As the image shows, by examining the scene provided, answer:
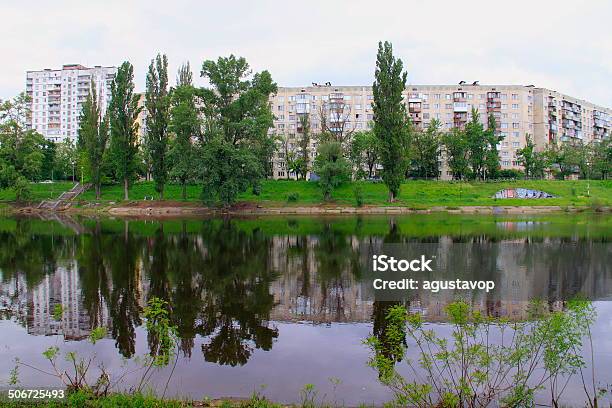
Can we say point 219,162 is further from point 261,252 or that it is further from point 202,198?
point 261,252

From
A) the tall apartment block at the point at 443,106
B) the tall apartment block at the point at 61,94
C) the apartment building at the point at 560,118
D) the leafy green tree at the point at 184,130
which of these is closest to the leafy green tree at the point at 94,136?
the leafy green tree at the point at 184,130

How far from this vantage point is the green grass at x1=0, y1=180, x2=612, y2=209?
69625 millimetres

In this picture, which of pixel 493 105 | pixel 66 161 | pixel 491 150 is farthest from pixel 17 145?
pixel 493 105

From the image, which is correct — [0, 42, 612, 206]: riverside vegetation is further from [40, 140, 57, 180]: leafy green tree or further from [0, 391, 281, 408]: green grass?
[0, 391, 281, 408]: green grass

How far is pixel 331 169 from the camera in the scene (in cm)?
6806

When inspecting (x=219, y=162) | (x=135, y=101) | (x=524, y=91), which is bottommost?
(x=219, y=162)

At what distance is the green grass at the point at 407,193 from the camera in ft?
228

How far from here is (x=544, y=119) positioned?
11381 cm

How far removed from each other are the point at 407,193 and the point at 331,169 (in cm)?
1481

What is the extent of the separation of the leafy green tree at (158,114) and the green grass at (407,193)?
569cm

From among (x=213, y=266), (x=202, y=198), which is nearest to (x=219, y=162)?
(x=202, y=198)

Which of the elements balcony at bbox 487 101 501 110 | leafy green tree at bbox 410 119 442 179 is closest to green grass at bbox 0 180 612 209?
leafy green tree at bbox 410 119 442 179

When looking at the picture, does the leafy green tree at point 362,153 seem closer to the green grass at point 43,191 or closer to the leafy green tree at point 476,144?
the leafy green tree at point 476,144

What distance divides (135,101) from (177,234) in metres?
38.9
